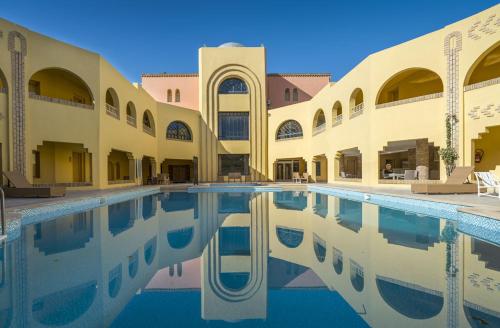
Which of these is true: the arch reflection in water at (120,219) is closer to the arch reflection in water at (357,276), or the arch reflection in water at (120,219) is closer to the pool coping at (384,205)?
the pool coping at (384,205)

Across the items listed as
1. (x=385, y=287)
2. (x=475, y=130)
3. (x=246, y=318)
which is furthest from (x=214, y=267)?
(x=475, y=130)

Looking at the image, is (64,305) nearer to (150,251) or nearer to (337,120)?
(150,251)

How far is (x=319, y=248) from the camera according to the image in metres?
4.88

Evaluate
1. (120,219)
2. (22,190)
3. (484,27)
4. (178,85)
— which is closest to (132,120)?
(22,190)

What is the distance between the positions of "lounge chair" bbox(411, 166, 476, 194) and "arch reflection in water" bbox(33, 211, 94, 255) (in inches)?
402

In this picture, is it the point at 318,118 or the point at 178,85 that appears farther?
the point at 178,85

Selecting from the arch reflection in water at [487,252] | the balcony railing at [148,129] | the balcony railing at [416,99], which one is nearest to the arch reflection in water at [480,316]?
the arch reflection in water at [487,252]

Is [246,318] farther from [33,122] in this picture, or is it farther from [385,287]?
[33,122]

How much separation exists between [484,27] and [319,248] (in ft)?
39.3

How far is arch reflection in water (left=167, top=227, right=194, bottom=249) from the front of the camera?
17.3 ft

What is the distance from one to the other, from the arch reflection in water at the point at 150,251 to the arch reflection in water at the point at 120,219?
1.02 m

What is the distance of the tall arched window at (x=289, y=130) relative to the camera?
74.3ft

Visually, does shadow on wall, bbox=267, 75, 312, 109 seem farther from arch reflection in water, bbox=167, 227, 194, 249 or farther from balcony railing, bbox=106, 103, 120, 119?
arch reflection in water, bbox=167, 227, 194, 249

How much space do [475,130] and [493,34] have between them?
11.8 feet
